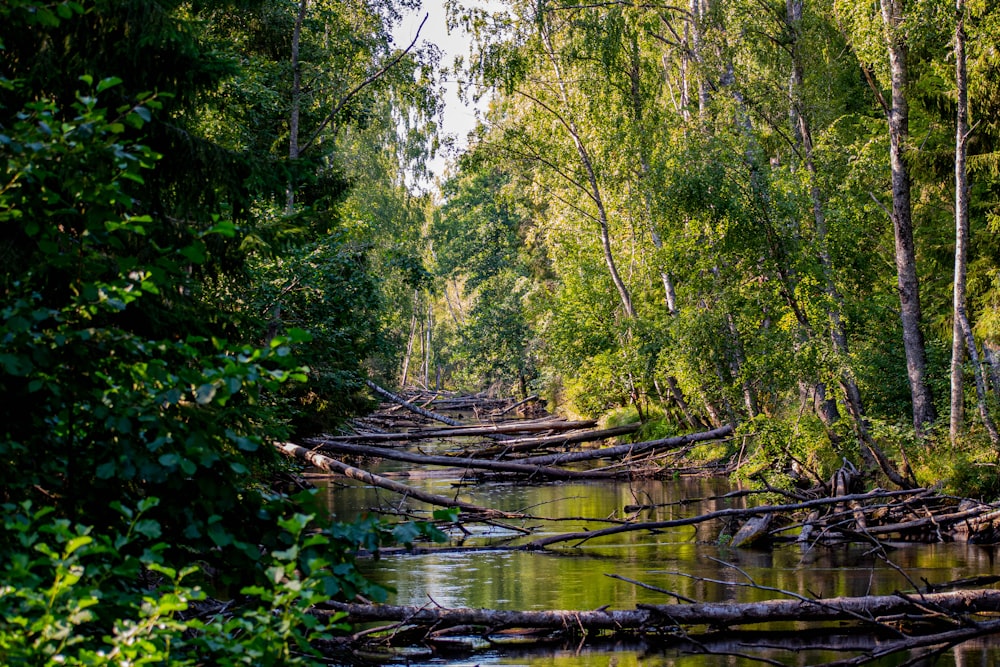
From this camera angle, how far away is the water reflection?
766cm

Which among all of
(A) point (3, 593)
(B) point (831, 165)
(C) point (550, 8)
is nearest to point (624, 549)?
(B) point (831, 165)

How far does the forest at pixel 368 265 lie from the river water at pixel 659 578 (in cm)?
125

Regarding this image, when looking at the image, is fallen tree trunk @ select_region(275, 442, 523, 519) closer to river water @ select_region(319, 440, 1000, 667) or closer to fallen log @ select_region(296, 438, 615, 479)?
river water @ select_region(319, 440, 1000, 667)

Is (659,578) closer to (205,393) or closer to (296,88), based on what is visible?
(205,393)

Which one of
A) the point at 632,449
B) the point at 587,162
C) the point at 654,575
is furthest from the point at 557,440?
the point at 654,575

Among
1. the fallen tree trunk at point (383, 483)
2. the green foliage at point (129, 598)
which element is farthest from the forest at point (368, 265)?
the fallen tree trunk at point (383, 483)

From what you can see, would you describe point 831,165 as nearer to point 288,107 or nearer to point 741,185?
point 741,185

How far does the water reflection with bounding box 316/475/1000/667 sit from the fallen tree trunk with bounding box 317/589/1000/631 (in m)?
0.19

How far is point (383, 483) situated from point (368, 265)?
6223 mm

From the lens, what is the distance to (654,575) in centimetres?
1086

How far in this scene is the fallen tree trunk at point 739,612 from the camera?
7.70m

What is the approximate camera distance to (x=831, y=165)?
59.3 feet

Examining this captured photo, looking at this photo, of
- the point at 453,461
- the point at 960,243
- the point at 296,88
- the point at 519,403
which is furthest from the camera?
the point at 519,403

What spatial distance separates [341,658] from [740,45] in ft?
53.9
